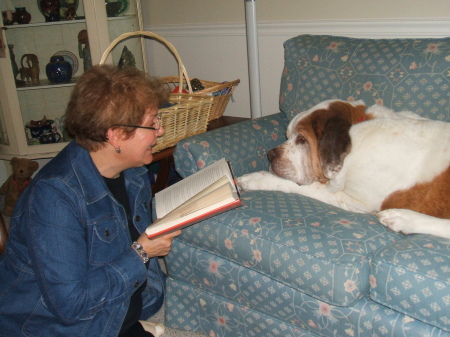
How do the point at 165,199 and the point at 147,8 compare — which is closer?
the point at 165,199

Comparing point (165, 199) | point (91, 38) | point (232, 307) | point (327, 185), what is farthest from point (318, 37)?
point (91, 38)

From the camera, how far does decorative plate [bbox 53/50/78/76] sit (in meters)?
3.88

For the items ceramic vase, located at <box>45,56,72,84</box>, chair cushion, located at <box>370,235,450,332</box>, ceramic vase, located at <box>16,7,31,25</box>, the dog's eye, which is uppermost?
ceramic vase, located at <box>16,7,31,25</box>

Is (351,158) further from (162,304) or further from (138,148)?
(162,304)

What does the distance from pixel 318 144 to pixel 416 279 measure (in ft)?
2.65

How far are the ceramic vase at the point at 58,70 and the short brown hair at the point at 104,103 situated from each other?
2241mm

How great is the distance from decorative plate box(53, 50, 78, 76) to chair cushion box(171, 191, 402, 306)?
2392 millimetres

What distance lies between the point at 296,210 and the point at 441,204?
0.59m

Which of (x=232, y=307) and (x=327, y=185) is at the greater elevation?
(x=327, y=185)

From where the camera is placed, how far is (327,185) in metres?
2.26

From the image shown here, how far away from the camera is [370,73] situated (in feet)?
8.04

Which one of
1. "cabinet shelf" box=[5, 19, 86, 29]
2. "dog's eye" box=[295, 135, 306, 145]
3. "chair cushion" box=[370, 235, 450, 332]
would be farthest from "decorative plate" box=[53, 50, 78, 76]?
"chair cushion" box=[370, 235, 450, 332]

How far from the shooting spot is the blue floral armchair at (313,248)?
Answer: 162 cm

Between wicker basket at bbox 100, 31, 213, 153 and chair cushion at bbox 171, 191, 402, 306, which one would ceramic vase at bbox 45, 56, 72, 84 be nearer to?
wicker basket at bbox 100, 31, 213, 153
